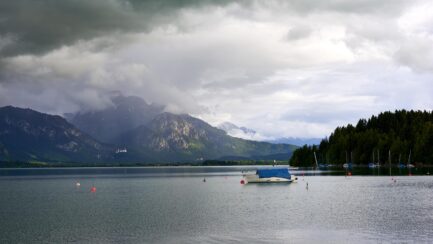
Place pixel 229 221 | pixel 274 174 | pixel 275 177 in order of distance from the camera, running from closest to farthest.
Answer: pixel 229 221 < pixel 275 177 < pixel 274 174

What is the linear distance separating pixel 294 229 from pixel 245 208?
30128mm

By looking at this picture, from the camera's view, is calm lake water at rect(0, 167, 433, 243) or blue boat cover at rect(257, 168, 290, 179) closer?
calm lake water at rect(0, 167, 433, 243)

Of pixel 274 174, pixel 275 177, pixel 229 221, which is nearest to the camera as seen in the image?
pixel 229 221

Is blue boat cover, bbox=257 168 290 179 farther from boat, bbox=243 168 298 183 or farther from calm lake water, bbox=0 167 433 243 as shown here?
calm lake water, bbox=0 167 433 243

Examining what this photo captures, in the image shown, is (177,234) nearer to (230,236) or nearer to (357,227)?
(230,236)

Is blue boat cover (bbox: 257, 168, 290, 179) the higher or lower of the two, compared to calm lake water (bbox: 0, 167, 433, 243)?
higher

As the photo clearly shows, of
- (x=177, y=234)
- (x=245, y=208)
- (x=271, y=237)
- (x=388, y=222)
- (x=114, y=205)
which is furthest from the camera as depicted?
(x=114, y=205)

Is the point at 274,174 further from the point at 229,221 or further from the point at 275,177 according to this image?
the point at 229,221

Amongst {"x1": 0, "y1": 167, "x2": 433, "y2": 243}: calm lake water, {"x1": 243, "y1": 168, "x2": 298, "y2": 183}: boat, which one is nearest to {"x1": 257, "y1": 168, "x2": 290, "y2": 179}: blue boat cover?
{"x1": 243, "y1": 168, "x2": 298, "y2": 183}: boat

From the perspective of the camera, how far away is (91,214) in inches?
3622

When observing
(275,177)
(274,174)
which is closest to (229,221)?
(275,177)

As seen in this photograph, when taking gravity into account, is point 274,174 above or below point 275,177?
above

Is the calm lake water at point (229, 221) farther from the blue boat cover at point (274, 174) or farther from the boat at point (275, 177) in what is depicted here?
the blue boat cover at point (274, 174)

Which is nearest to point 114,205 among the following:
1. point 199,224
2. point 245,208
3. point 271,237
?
point 245,208
